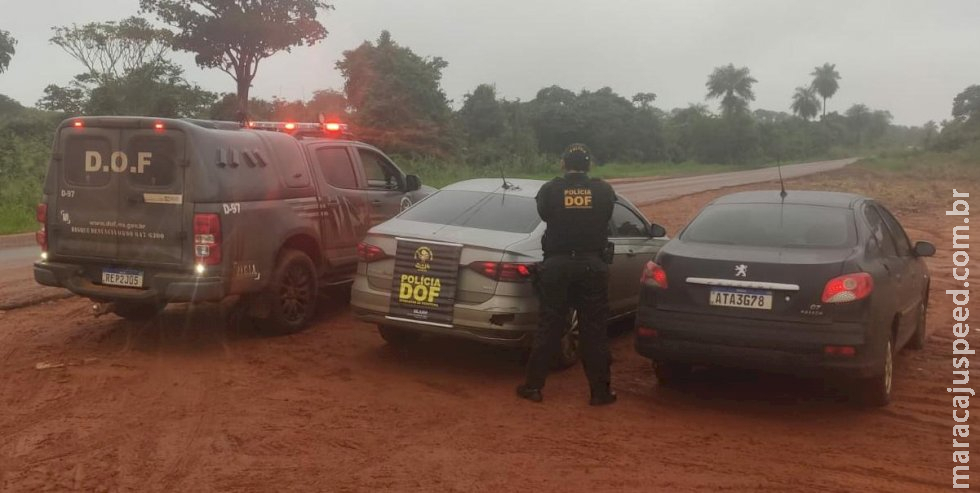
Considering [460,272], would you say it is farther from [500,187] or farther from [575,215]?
[500,187]

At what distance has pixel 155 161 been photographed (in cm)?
735

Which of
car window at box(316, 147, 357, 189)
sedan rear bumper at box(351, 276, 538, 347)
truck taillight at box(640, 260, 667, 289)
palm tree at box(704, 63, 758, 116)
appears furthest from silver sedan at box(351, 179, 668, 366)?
palm tree at box(704, 63, 758, 116)

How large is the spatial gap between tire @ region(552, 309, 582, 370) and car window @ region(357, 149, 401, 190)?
11.4 feet

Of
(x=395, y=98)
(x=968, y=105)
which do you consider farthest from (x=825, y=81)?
(x=395, y=98)

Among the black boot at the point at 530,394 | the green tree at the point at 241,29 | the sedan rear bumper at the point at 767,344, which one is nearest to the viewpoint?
the sedan rear bumper at the point at 767,344

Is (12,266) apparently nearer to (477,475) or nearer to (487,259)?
(487,259)

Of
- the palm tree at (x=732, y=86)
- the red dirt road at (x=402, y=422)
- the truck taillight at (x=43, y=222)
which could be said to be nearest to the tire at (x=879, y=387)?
the red dirt road at (x=402, y=422)

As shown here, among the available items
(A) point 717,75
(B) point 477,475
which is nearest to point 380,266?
(B) point 477,475

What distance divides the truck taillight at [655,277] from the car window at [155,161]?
3888 millimetres

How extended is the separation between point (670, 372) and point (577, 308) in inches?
38.8

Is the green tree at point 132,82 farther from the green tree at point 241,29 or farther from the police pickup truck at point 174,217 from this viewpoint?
the police pickup truck at point 174,217

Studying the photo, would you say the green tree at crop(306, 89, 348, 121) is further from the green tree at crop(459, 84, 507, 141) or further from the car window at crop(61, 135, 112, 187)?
the car window at crop(61, 135, 112, 187)

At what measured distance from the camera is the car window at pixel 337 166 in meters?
8.95

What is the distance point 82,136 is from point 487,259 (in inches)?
147
